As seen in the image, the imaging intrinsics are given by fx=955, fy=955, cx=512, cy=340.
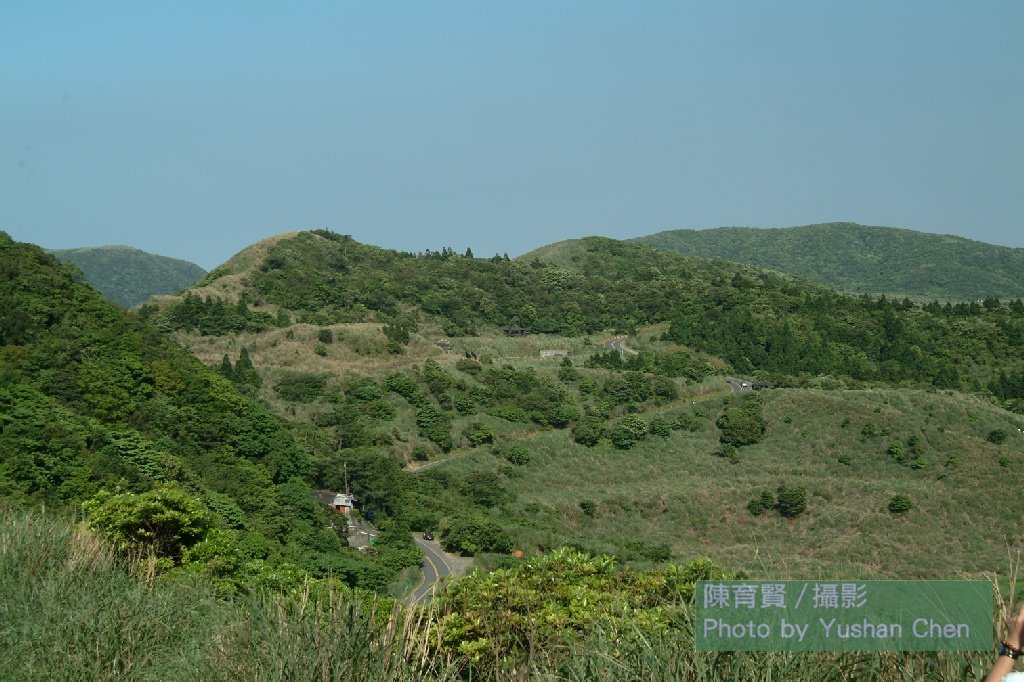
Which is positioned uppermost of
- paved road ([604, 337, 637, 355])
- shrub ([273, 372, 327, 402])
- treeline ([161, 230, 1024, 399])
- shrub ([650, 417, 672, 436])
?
treeline ([161, 230, 1024, 399])

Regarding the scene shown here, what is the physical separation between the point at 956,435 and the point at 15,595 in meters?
53.3

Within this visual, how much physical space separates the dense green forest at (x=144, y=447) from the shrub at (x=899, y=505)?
21.9 m

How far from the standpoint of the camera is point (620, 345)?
88.2 meters

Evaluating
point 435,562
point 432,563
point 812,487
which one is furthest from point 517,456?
point 432,563

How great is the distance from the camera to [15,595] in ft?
25.3

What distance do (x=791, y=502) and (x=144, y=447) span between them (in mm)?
28864

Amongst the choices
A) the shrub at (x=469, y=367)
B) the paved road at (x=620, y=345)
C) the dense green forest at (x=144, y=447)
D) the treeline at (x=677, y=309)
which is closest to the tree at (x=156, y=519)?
the dense green forest at (x=144, y=447)

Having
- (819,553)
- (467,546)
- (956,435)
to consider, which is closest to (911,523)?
(819,553)

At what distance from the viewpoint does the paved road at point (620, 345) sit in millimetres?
83119

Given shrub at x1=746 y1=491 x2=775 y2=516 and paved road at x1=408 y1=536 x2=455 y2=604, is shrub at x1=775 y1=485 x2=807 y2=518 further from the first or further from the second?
paved road at x1=408 y1=536 x2=455 y2=604

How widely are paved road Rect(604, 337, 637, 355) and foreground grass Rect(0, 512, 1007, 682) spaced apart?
74775 millimetres

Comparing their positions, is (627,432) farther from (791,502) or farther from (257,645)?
(257,645)

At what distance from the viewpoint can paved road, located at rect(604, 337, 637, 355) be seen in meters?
83.1

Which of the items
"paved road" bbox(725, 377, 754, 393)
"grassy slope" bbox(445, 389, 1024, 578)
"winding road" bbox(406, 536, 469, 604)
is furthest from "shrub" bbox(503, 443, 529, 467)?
"paved road" bbox(725, 377, 754, 393)
